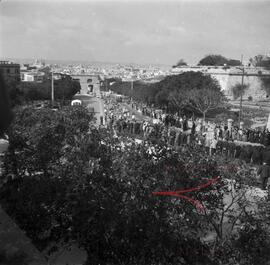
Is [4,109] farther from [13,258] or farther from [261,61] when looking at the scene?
[261,61]

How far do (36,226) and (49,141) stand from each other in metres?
2.79

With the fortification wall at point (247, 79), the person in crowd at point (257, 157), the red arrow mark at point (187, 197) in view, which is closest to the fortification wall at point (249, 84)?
the fortification wall at point (247, 79)

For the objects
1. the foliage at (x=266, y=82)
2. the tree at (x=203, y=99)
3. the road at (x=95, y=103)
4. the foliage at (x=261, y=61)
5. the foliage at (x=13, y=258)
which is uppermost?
the foliage at (x=261, y=61)

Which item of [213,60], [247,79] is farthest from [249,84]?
[213,60]

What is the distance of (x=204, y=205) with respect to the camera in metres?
6.67

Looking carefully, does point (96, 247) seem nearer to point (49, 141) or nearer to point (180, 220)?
point (180, 220)

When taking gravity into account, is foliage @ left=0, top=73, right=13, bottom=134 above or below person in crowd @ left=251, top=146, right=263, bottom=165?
above

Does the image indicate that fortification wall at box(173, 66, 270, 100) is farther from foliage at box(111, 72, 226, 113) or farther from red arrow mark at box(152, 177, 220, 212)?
red arrow mark at box(152, 177, 220, 212)

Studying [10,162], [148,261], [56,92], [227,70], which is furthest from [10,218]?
[227,70]

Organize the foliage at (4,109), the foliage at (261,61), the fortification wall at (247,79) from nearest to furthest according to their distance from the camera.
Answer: the foliage at (4,109) → the fortification wall at (247,79) → the foliage at (261,61)

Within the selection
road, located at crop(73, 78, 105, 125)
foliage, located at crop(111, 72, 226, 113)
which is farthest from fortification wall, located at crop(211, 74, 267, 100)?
road, located at crop(73, 78, 105, 125)

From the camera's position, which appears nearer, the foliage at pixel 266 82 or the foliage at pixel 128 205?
the foliage at pixel 128 205

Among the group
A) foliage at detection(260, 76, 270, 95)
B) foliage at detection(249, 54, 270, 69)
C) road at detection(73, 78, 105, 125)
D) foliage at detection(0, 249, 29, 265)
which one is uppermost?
foliage at detection(249, 54, 270, 69)

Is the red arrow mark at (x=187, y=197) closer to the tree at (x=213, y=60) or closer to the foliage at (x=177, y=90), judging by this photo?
the foliage at (x=177, y=90)
